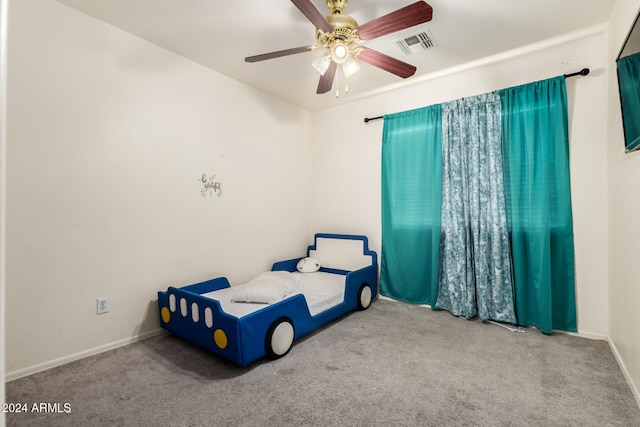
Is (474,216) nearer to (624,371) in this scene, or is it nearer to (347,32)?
(624,371)

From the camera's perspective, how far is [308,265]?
3516 millimetres

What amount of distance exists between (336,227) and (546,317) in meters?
2.24

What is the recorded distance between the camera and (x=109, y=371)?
6.21 ft

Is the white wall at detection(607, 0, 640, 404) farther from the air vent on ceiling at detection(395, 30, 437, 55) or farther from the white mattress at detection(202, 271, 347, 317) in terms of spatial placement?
the white mattress at detection(202, 271, 347, 317)

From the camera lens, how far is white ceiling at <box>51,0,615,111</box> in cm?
198

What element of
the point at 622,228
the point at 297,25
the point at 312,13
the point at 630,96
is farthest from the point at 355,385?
the point at 297,25

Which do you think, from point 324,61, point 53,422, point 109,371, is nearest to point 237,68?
point 324,61

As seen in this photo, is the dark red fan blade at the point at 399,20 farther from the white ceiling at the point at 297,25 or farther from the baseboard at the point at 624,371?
the baseboard at the point at 624,371

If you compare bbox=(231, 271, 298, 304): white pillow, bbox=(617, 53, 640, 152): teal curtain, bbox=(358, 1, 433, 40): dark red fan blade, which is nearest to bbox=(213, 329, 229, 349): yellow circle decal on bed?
bbox=(231, 271, 298, 304): white pillow

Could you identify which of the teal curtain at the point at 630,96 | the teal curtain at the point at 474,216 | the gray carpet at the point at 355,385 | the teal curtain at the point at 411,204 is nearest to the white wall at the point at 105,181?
the gray carpet at the point at 355,385

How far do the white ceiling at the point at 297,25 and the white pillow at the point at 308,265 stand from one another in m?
2.08

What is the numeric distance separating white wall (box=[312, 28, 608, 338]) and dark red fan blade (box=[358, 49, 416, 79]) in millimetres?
1132

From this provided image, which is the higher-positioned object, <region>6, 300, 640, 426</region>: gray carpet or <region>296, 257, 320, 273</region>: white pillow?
<region>296, 257, 320, 273</region>: white pillow

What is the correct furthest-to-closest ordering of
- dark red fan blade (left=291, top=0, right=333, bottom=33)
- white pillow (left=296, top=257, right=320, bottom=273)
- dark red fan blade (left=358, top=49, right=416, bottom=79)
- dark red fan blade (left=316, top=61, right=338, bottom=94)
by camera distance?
white pillow (left=296, top=257, right=320, bottom=273)
dark red fan blade (left=316, top=61, right=338, bottom=94)
dark red fan blade (left=358, top=49, right=416, bottom=79)
dark red fan blade (left=291, top=0, right=333, bottom=33)
